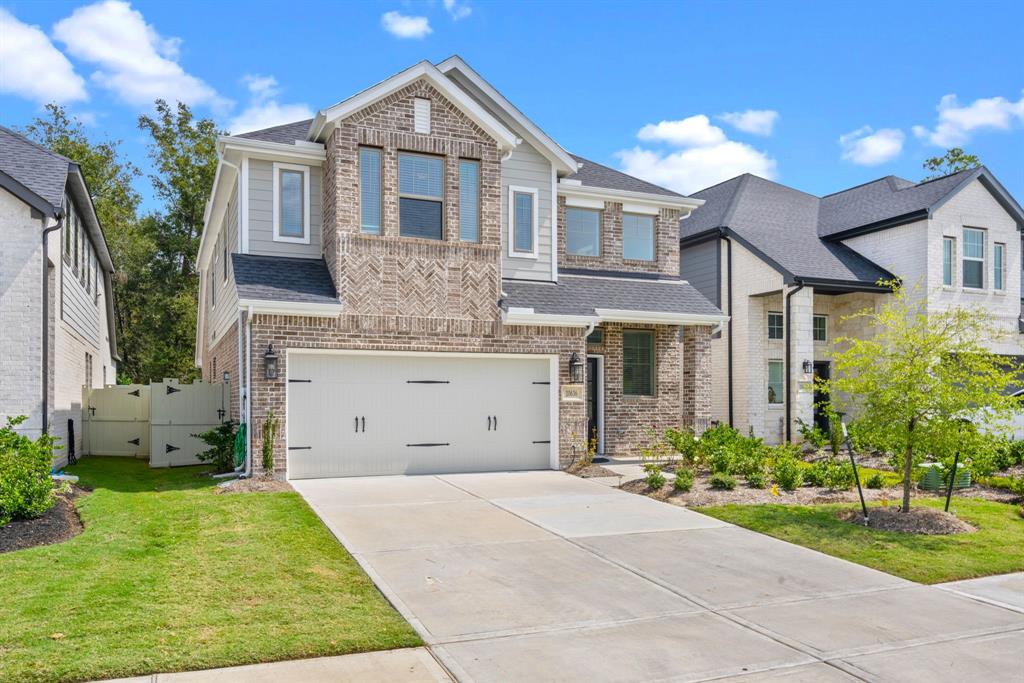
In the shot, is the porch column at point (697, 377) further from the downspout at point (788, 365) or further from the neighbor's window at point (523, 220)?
the neighbor's window at point (523, 220)

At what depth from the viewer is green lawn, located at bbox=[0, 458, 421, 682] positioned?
5.11 meters

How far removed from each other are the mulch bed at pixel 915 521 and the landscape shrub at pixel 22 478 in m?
9.66

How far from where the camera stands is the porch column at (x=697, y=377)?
1672 centimetres

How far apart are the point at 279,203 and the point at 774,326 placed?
41.2 feet

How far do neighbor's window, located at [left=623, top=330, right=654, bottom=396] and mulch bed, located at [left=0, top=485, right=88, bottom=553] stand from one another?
10.6 m

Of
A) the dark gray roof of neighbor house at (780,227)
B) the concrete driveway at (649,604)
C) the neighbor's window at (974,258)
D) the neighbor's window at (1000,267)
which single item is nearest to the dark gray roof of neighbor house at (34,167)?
the concrete driveway at (649,604)

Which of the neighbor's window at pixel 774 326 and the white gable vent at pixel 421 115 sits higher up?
the white gable vent at pixel 421 115

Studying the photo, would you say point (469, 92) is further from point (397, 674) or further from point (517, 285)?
point (397, 674)

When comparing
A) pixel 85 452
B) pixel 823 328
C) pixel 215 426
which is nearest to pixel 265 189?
pixel 215 426

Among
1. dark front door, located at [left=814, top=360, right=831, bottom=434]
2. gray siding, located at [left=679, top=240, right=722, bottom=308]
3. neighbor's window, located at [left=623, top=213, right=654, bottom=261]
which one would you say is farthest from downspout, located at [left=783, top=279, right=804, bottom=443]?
neighbor's window, located at [left=623, top=213, right=654, bottom=261]

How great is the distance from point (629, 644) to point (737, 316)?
602 inches

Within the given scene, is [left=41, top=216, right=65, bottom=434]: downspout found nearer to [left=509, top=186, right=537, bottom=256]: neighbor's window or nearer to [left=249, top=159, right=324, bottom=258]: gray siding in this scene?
[left=249, top=159, right=324, bottom=258]: gray siding

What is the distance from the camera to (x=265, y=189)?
13750mm

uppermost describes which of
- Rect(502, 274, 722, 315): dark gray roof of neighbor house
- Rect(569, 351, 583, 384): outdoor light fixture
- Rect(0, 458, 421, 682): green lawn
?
Rect(502, 274, 722, 315): dark gray roof of neighbor house
